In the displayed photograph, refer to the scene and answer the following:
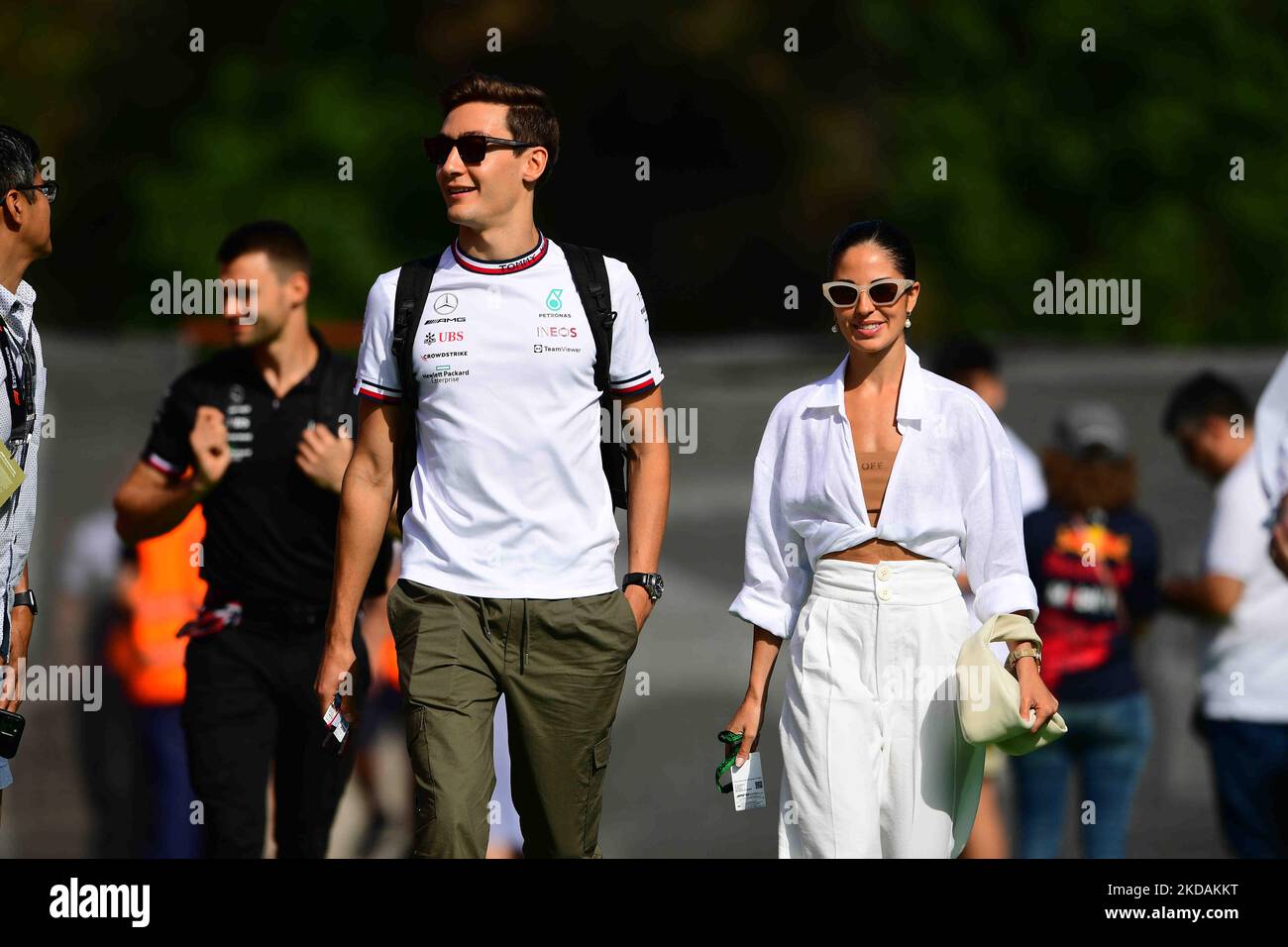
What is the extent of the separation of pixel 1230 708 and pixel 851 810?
2.69 metres

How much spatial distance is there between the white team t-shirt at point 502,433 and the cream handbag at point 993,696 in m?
1.07

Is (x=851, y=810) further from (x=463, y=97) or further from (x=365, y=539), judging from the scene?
(x=463, y=97)

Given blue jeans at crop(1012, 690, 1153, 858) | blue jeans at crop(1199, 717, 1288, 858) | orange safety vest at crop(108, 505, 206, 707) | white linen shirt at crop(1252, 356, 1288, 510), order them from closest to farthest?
white linen shirt at crop(1252, 356, 1288, 510) < blue jeans at crop(1199, 717, 1288, 858) < blue jeans at crop(1012, 690, 1153, 858) < orange safety vest at crop(108, 505, 206, 707)

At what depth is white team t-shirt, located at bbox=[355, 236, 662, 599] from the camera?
5.61 meters

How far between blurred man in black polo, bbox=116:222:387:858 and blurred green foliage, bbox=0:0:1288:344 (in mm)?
8566

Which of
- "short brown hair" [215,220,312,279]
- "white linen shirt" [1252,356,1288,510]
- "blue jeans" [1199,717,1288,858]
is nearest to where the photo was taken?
"white linen shirt" [1252,356,1288,510]

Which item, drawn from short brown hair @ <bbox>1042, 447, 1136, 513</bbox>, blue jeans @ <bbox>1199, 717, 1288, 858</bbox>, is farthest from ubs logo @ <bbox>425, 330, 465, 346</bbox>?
blue jeans @ <bbox>1199, 717, 1288, 858</bbox>

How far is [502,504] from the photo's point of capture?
220 inches

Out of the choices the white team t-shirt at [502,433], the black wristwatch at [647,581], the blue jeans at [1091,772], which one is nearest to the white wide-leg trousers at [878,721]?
the black wristwatch at [647,581]

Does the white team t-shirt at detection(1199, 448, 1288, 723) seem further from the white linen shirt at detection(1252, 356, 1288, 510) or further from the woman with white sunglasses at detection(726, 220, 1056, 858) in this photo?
the woman with white sunglasses at detection(726, 220, 1056, 858)

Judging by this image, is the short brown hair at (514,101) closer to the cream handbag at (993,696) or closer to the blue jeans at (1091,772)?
the cream handbag at (993,696)

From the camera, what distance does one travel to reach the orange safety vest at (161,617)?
830 cm

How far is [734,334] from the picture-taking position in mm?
14562
